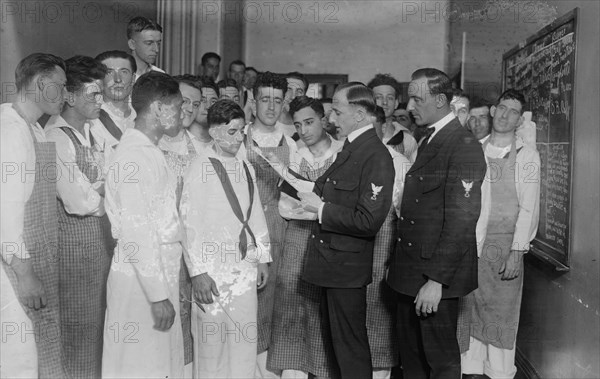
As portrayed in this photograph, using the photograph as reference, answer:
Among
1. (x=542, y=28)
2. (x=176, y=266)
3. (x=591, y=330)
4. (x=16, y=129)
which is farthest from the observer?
Answer: (x=542, y=28)

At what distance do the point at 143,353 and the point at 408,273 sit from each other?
0.80m

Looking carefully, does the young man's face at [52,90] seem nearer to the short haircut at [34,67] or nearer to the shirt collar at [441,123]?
the short haircut at [34,67]

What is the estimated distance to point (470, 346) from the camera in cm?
280

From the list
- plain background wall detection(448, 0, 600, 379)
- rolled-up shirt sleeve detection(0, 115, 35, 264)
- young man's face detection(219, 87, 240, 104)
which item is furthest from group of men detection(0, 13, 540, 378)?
plain background wall detection(448, 0, 600, 379)

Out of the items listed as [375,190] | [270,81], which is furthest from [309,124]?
[375,190]

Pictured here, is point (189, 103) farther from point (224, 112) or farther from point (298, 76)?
point (298, 76)

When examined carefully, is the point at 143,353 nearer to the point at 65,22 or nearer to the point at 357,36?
the point at 65,22

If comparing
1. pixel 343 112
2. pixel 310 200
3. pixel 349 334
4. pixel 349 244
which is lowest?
pixel 349 334

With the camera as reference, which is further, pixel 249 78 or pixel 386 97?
pixel 249 78

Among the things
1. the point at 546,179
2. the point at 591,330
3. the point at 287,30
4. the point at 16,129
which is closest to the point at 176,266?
the point at 16,129

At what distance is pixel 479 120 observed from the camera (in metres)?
2.63

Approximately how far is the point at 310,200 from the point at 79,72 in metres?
0.77

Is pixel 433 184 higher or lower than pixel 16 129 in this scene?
lower

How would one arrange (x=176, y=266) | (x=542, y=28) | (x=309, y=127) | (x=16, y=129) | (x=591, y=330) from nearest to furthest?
1. (x=16, y=129)
2. (x=176, y=266)
3. (x=591, y=330)
4. (x=309, y=127)
5. (x=542, y=28)
